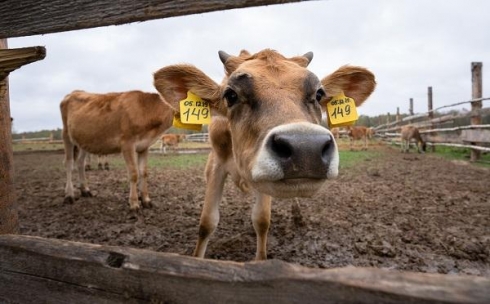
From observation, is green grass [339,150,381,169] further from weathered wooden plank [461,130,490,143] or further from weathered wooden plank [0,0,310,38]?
weathered wooden plank [0,0,310,38]

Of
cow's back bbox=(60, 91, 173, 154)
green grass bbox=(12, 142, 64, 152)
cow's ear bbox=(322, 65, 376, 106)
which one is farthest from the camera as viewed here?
green grass bbox=(12, 142, 64, 152)

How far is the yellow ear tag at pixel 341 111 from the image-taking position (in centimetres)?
304

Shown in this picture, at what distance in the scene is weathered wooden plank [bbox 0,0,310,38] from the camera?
4.80ft

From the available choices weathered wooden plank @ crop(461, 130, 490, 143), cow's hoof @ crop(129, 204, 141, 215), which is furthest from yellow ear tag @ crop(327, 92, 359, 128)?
weathered wooden plank @ crop(461, 130, 490, 143)

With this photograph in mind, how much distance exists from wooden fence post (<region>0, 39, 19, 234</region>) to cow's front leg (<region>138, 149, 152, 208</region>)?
400 centimetres

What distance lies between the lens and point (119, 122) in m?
6.82

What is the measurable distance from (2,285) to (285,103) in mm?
1878

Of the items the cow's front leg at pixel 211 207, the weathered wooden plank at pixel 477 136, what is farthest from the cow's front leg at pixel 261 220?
the weathered wooden plank at pixel 477 136

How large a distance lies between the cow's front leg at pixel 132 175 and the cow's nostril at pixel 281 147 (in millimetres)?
4446

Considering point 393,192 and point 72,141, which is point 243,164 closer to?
point 393,192

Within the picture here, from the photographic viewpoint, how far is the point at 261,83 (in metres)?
2.48

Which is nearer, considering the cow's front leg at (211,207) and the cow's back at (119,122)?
the cow's front leg at (211,207)

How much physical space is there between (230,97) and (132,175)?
13.6 ft

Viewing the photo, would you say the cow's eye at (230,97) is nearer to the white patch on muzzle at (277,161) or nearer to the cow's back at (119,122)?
the white patch on muzzle at (277,161)
